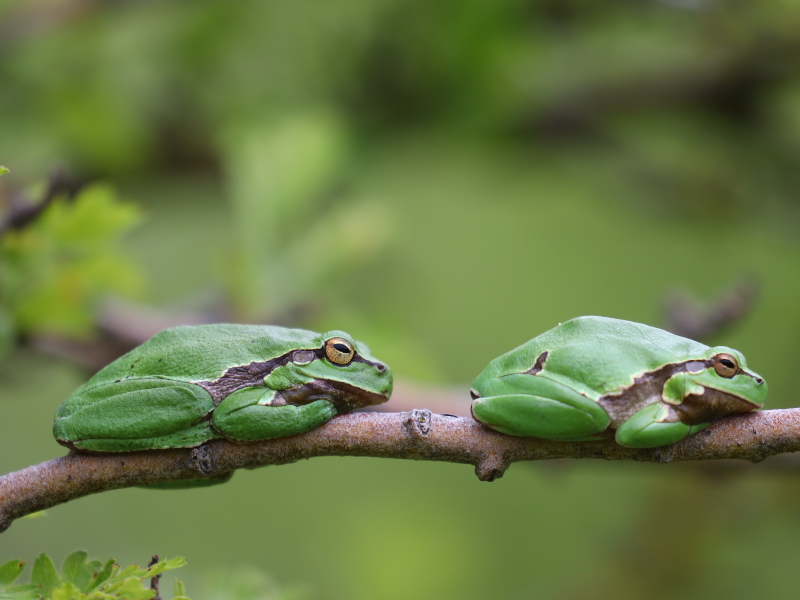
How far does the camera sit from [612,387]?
138cm

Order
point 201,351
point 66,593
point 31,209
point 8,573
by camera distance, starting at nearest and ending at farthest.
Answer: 1. point 66,593
2. point 8,573
3. point 201,351
4. point 31,209

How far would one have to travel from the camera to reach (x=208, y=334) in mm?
1567

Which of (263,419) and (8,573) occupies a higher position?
(263,419)

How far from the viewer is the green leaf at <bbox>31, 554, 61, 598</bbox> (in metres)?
1.22

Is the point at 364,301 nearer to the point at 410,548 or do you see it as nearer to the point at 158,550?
the point at 410,548

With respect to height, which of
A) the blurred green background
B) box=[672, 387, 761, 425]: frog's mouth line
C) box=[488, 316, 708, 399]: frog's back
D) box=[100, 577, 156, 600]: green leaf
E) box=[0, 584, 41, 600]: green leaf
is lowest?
box=[100, 577, 156, 600]: green leaf

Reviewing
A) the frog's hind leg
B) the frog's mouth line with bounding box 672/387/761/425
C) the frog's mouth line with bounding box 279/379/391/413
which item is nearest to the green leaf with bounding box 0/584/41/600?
the frog's hind leg

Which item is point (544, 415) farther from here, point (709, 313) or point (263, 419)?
point (709, 313)

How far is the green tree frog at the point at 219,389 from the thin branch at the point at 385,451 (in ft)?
0.10

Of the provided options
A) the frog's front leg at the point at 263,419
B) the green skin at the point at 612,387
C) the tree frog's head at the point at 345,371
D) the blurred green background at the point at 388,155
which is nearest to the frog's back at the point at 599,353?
the green skin at the point at 612,387

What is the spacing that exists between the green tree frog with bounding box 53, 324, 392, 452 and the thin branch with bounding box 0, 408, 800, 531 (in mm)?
32

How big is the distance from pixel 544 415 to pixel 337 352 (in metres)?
0.49

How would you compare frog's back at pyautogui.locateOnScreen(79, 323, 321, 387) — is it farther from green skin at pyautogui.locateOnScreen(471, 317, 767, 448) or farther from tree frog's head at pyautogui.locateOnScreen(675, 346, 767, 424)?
tree frog's head at pyautogui.locateOnScreen(675, 346, 767, 424)

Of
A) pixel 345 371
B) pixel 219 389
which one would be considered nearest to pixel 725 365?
pixel 345 371
